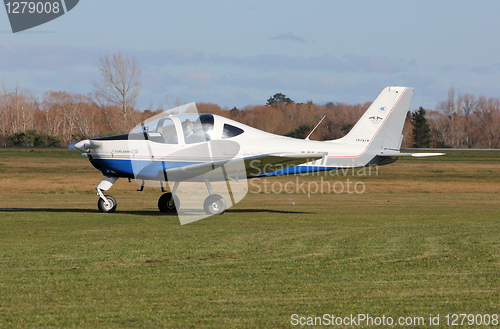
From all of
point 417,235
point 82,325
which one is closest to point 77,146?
point 417,235

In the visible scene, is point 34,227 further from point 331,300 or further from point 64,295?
point 331,300

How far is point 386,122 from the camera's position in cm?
1631

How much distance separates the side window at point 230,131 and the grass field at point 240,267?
2.10 m

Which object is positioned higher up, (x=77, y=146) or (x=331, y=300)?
(x=77, y=146)

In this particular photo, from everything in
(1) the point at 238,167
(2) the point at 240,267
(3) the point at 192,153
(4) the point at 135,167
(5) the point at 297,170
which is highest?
(3) the point at 192,153

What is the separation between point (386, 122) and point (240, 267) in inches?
410

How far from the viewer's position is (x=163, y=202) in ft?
49.5

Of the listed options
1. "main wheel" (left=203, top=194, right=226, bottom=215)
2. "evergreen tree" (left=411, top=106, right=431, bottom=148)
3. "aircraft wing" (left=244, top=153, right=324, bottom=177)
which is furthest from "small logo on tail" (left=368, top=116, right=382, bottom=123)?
"evergreen tree" (left=411, top=106, right=431, bottom=148)

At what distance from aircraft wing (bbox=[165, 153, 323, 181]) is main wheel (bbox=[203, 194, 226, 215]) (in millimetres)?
629

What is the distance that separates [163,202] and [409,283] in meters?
9.81

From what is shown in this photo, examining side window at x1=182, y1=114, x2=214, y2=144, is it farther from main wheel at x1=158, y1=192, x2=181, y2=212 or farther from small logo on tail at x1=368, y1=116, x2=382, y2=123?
small logo on tail at x1=368, y1=116, x2=382, y2=123

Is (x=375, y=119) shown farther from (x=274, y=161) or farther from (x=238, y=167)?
(x=238, y=167)

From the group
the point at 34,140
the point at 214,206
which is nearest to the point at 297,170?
the point at 214,206

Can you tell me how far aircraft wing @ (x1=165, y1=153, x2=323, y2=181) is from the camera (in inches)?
526
